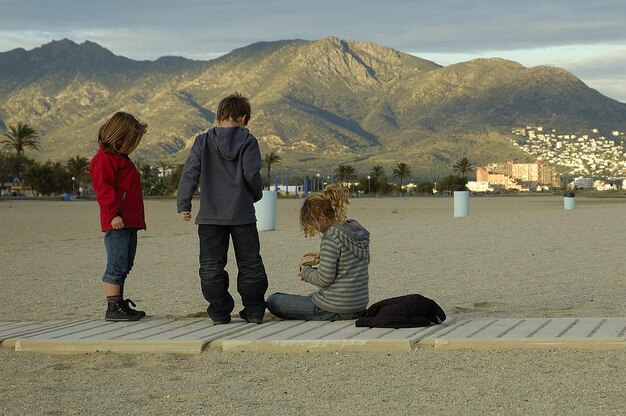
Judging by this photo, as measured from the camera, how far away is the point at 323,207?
7.43 metres

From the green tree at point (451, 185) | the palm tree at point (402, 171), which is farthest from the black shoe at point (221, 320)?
the palm tree at point (402, 171)

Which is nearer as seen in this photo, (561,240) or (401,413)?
(401,413)

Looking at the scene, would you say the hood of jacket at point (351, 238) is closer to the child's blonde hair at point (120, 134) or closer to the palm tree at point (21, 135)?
the child's blonde hair at point (120, 134)

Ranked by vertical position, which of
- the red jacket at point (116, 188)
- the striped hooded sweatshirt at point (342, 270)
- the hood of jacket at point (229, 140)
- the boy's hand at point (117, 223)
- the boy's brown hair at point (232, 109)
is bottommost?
the striped hooded sweatshirt at point (342, 270)

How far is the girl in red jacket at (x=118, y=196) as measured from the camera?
7703mm

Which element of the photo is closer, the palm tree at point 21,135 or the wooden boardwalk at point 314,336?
the wooden boardwalk at point 314,336

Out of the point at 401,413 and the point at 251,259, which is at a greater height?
the point at 251,259

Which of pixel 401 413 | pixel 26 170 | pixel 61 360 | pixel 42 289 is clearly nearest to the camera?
pixel 401 413

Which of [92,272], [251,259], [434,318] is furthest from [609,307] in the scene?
[92,272]

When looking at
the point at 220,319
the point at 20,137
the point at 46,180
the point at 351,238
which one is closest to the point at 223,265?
the point at 220,319

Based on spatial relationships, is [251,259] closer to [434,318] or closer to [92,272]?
[434,318]

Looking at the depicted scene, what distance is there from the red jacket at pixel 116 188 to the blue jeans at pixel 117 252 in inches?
3.7

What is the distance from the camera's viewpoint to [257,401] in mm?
5316

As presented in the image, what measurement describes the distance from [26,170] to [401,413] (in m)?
120
